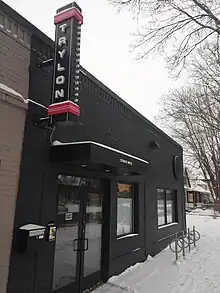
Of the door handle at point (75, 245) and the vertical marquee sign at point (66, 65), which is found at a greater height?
the vertical marquee sign at point (66, 65)

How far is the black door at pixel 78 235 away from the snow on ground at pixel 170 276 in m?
0.56

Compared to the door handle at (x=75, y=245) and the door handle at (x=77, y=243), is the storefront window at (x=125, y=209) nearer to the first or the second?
the door handle at (x=77, y=243)

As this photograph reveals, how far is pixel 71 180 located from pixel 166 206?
22.4 ft

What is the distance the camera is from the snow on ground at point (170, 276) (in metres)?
5.87

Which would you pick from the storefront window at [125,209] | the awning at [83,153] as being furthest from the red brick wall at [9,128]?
the storefront window at [125,209]

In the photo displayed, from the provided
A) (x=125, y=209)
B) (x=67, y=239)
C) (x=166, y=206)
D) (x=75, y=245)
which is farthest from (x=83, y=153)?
A: (x=166, y=206)

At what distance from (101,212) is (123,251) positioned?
55.5 inches

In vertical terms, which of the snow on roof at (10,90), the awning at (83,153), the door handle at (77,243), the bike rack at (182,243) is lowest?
the bike rack at (182,243)

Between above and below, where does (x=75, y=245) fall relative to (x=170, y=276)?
above

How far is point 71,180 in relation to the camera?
5.64 meters

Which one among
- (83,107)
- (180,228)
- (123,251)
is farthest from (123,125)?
(180,228)

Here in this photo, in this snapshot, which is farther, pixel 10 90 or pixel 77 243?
pixel 77 243

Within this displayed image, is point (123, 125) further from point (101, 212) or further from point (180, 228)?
point (180, 228)

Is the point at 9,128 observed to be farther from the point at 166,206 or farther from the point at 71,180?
the point at 166,206
